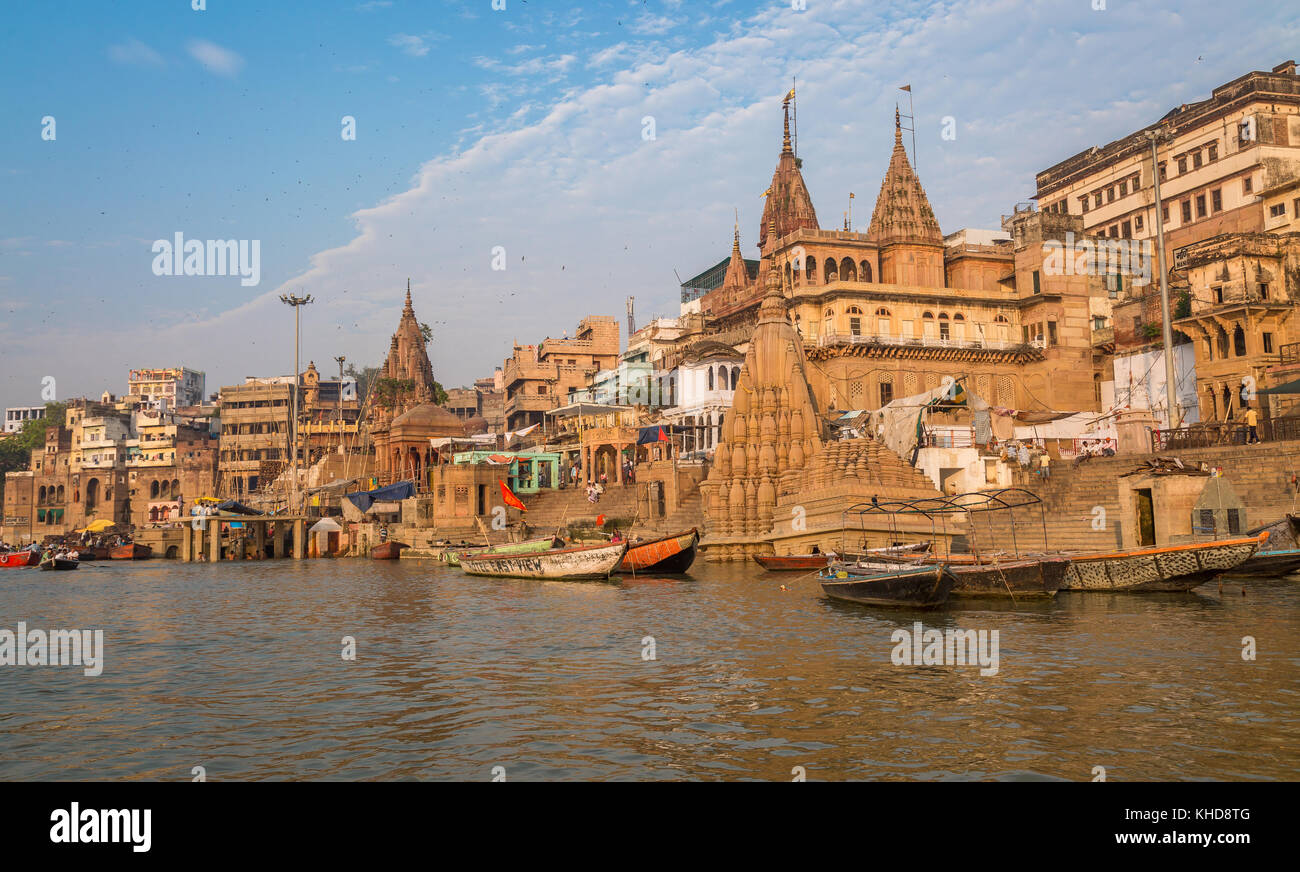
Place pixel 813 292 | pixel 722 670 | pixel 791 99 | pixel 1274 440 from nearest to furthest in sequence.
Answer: pixel 722 670
pixel 1274 440
pixel 813 292
pixel 791 99

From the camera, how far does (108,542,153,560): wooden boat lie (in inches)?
2918

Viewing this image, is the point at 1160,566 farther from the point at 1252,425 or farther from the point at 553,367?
the point at 553,367

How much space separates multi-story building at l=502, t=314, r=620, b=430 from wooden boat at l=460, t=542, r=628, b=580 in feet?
173

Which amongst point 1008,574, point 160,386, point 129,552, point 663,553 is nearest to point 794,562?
point 663,553

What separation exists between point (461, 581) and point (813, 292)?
94.9 ft

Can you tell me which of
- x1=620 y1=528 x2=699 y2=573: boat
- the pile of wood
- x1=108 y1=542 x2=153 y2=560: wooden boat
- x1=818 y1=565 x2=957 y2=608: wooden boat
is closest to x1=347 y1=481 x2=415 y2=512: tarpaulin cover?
x1=108 y1=542 x2=153 y2=560: wooden boat

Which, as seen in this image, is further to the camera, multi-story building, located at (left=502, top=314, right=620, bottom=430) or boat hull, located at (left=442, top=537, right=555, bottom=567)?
multi-story building, located at (left=502, top=314, right=620, bottom=430)

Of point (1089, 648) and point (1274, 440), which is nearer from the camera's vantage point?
point (1089, 648)

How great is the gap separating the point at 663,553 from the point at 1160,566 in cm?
1737

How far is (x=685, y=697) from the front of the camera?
509 inches

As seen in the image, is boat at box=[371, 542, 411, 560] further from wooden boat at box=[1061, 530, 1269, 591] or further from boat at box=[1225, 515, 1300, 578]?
boat at box=[1225, 515, 1300, 578]

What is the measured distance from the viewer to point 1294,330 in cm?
4069
